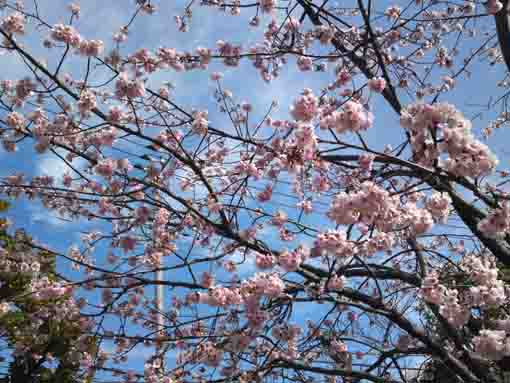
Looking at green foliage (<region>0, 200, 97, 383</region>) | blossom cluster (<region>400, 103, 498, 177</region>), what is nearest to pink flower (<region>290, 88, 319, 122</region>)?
blossom cluster (<region>400, 103, 498, 177</region>)

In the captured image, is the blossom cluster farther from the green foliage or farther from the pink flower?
the green foliage

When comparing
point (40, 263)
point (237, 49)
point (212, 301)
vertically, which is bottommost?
point (212, 301)

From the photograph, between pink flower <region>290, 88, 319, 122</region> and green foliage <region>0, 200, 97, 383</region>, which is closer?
pink flower <region>290, 88, 319, 122</region>

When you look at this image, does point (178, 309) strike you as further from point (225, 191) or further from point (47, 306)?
point (225, 191)

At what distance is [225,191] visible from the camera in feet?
14.3

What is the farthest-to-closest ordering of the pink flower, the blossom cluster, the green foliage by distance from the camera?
the green foliage, the pink flower, the blossom cluster

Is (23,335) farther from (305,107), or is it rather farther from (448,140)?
(448,140)

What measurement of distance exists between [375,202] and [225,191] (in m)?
2.12

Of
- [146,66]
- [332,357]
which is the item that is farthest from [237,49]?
[332,357]

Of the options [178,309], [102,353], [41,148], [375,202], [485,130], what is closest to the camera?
[375,202]

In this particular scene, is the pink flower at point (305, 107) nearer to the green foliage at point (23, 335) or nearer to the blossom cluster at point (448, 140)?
the blossom cluster at point (448, 140)

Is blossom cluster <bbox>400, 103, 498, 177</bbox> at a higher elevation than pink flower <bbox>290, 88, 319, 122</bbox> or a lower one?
lower

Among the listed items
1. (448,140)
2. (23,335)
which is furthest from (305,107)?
(23,335)

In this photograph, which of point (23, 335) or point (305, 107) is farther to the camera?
point (23, 335)
